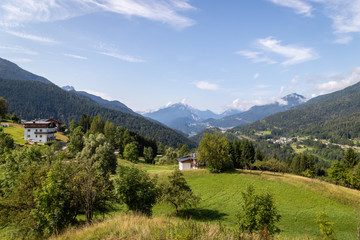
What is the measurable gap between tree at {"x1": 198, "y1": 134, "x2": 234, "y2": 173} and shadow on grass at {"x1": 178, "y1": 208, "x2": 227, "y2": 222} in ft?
79.7

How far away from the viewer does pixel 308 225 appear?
3338 centimetres

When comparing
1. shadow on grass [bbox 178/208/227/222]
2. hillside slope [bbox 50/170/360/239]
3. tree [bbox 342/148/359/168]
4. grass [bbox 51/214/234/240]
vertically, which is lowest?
shadow on grass [bbox 178/208/227/222]

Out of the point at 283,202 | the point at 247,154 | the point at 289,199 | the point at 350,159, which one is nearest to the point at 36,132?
the point at 247,154

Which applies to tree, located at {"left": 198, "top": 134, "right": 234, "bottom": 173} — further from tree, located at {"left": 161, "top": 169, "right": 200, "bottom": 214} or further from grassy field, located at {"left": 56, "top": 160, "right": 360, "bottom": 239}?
tree, located at {"left": 161, "top": 169, "right": 200, "bottom": 214}

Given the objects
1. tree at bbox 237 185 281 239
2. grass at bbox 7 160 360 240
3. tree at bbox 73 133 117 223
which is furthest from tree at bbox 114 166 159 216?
tree at bbox 237 185 281 239

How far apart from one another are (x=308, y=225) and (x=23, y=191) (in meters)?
41.5

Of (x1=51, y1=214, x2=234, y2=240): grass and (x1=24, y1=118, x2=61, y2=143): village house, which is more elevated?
(x1=51, y1=214, x2=234, y2=240): grass

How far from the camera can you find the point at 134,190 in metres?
23.9

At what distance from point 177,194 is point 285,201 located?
26.0 m

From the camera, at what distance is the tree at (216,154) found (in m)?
62.9

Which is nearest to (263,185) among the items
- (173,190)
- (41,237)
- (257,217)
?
(173,190)

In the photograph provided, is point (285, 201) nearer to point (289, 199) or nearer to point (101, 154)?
point (289, 199)

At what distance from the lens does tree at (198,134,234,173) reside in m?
62.9

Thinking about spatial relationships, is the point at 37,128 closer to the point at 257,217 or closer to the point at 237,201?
the point at 237,201
